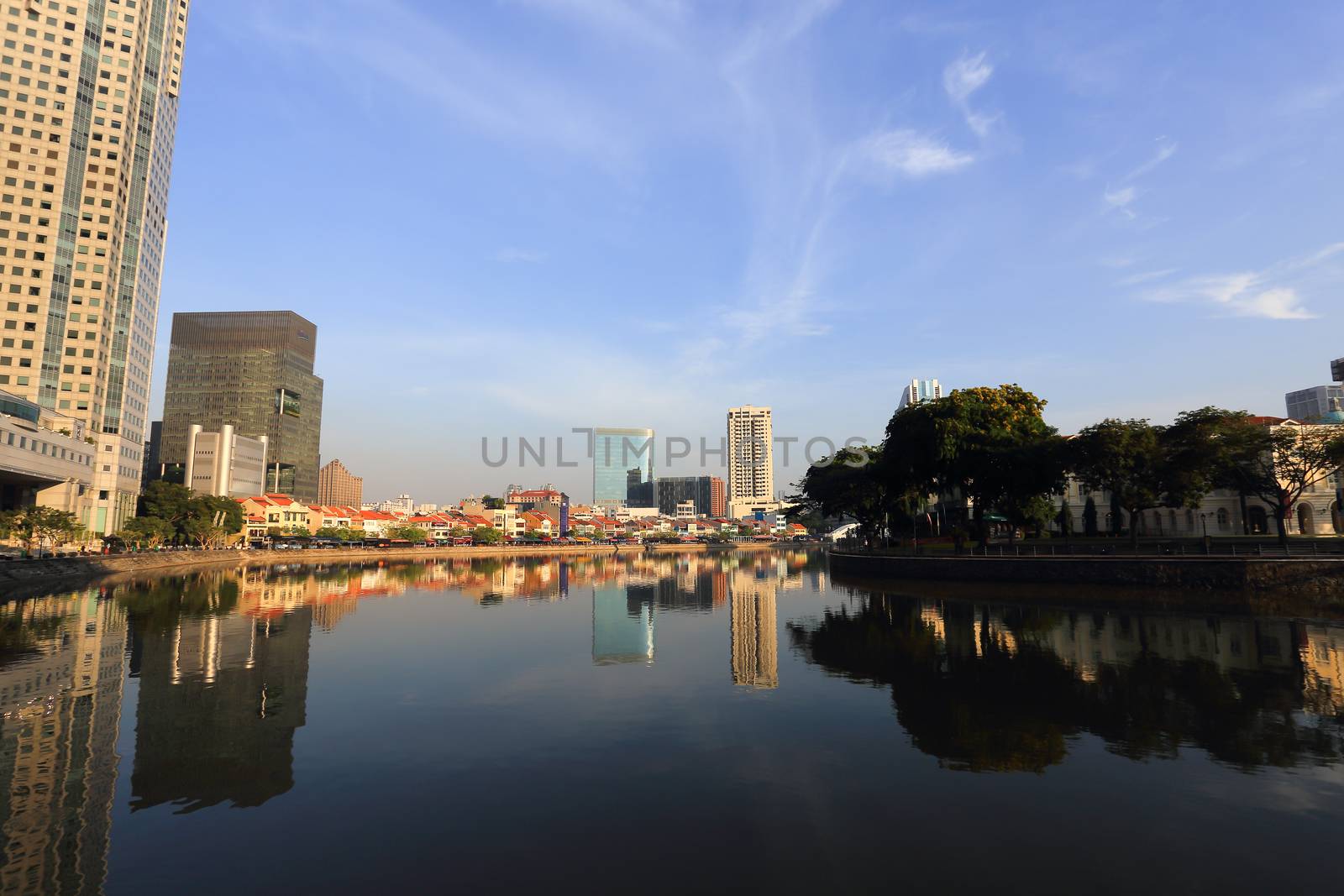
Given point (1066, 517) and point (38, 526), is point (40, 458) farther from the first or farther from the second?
point (1066, 517)

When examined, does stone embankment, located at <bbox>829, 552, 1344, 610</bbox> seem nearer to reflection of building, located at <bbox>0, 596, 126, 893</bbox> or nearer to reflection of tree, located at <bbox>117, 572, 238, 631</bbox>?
reflection of building, located at <bbox>0, 596, 126, 893</bbox>

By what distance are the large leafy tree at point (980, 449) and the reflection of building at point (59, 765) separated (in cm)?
5822

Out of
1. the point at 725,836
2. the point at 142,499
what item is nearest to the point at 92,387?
the point at 142,499

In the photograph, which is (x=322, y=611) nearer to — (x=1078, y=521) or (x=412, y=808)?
(x=412, y=808)

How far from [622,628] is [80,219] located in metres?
123

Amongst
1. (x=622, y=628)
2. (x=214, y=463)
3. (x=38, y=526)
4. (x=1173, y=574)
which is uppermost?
(x=214, y=463)

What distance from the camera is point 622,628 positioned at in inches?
1690

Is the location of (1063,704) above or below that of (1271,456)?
below

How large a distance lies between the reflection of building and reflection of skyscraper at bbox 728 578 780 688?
1921 cm

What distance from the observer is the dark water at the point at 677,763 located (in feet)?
38.8

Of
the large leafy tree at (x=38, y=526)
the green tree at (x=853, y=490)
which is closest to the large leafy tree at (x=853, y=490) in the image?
the green tree at (x=853, y=490)

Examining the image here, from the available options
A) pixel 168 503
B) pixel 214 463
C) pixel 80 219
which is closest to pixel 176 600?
pixel 168 503

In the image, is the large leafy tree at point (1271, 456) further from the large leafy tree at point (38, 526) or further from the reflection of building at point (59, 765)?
the large leafy tree at point (38, 526)

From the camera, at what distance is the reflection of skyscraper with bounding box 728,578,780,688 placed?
27.6m
